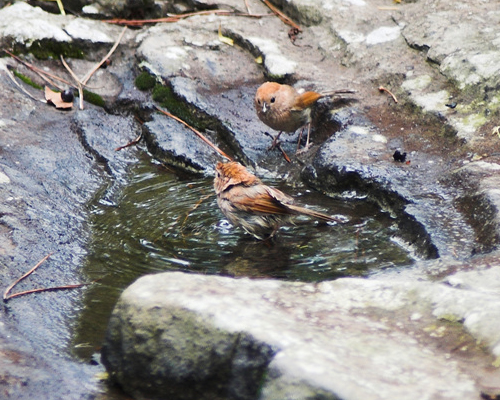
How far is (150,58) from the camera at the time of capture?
24.5 ft

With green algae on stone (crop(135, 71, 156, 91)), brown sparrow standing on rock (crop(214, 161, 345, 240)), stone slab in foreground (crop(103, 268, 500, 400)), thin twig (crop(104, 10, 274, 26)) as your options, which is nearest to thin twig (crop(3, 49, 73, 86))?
green algae on stone (crop(135, 71, 156, 91))

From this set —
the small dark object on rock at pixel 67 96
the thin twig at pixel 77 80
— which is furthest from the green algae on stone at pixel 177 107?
the small dark object on rock at pixel 67 96

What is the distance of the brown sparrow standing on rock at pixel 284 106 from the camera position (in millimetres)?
6427

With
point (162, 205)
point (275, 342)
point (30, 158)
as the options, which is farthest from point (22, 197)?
point (275, 342)

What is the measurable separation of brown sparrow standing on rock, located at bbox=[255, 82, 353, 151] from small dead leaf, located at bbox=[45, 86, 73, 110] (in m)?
1.99

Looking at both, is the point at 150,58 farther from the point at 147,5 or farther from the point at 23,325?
the point at 23,325

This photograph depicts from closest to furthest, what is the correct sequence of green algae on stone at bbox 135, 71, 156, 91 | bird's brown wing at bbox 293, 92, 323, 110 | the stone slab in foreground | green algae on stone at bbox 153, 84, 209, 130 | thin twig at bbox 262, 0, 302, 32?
the stone slab in foreground
bird's brown wing at bbox 293, 92, 323, 110
green algae on stone at bbox 153, 84, 209, 130
green algae on stone at bbox 135, 71, 156, 91
thin twig at bbox 262, 0, 302, 32

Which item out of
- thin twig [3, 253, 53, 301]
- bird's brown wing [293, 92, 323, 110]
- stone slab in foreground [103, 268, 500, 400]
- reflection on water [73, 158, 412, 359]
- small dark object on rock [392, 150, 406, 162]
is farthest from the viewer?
bird's brown wing [293, 92, 323, 110]

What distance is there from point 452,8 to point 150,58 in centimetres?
344

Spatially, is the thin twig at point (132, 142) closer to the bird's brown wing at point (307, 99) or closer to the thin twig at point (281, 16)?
the bird's brown wing at point (307, 99)

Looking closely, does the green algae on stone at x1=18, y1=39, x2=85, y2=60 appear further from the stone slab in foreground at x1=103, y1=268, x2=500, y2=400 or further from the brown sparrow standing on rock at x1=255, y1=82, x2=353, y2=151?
the stone slab in foreground at x1=103, y1=268, x2=500, y2=400

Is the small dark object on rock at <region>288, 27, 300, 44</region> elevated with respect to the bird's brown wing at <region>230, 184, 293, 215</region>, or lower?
elevated

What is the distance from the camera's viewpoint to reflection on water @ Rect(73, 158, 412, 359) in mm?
4543

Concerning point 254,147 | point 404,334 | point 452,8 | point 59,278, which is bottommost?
point 59,278
